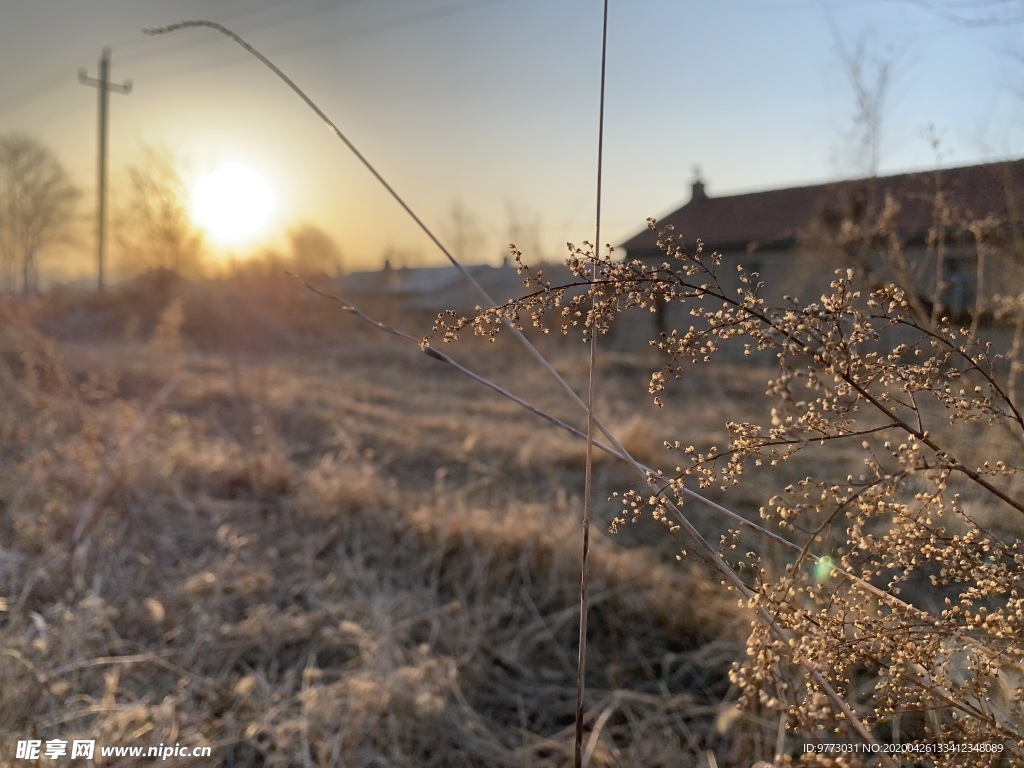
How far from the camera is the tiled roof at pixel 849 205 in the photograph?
325cm

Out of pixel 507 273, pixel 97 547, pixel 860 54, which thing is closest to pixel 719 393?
pixel 860 54

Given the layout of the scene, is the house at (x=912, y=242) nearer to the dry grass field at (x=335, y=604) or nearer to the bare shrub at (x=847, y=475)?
the bare shrub at (x=847, y=475)

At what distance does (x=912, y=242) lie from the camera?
512 centimetres

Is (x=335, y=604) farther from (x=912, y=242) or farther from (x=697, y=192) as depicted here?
(x=697, y=192)

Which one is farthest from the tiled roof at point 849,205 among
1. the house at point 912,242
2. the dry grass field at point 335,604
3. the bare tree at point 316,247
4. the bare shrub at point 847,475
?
the bare tree at point 316,247

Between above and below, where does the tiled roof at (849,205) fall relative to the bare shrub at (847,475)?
above

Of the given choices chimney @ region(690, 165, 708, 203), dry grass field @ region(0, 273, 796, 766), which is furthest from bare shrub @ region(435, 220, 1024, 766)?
chimney @ region(690, 165, 708, 203)

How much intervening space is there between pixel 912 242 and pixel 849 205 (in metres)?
1.44

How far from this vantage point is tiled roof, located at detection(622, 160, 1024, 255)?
10.6ft

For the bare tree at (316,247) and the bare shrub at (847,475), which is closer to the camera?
the bare shrub at (847,475)

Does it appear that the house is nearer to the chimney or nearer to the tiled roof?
the tiled roof

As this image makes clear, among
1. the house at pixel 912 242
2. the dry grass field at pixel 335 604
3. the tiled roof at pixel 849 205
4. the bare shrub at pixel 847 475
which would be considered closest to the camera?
Result: the bare shrub at pixel 847 475

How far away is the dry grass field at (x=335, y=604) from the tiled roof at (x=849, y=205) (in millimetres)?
1663

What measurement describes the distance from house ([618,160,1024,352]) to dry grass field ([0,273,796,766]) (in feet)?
3.47
